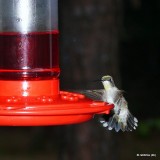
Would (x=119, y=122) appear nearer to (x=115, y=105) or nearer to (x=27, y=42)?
(x=115, y=105)

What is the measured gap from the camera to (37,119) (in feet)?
12.5

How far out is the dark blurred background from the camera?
24.8 feet

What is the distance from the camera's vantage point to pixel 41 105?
3850 mm

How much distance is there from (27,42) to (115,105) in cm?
86

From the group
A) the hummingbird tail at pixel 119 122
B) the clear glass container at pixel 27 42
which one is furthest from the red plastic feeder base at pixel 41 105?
the hummingbird tail at pixel 119 122

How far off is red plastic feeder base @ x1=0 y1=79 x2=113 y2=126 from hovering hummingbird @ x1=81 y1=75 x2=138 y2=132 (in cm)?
22

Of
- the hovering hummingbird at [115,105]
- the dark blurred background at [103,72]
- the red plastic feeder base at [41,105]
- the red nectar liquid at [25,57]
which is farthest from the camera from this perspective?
the dark blurred background at [103,72]

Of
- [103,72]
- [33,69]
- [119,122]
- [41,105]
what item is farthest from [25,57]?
[103,72]

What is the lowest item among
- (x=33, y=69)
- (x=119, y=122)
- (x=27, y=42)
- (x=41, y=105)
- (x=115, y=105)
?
(x=119, y=122)

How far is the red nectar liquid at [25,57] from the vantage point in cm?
443

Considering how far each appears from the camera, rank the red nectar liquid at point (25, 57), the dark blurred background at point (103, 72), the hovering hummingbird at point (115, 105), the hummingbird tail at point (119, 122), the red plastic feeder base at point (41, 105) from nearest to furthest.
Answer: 1. the red plastic feeder base at point (41, 105)
2. the red nectar liquid at point (25, 57)
3. the hovering hummingbird at point (115, 105)
4. the hummingbird tail at point (119, 122)
5. the dark blurred background at point (103, 72)

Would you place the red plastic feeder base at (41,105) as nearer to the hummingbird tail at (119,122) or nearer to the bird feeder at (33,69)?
the bird feeder at (33,69)

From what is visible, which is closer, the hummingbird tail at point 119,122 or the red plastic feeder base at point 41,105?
the red plastic feeder base at point 41,105

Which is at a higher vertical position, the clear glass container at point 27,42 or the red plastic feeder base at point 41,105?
the clear glass container at point 27,42
